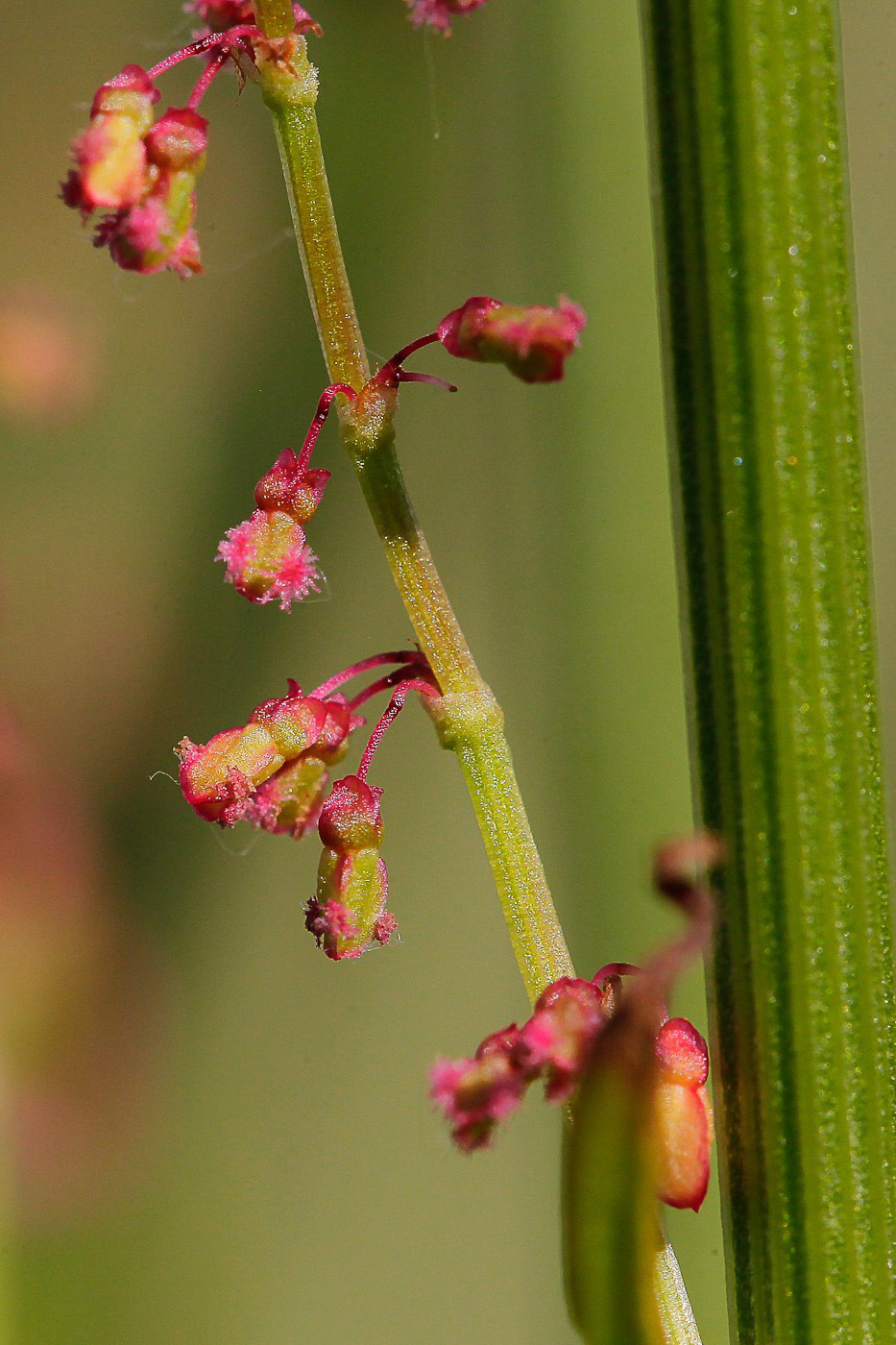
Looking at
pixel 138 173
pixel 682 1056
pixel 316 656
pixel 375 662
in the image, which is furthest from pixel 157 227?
pixel 316 656

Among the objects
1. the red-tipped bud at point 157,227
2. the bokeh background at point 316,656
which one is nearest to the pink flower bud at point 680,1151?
the red-tipped bud at point 157,227

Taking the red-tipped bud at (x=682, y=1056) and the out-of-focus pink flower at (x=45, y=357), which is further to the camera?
the out-of-focus pink flower at (x=45, y=357)

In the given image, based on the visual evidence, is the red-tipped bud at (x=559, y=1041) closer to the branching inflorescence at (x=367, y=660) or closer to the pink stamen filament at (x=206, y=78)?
the branching inflorescence at (x=367, y=660)

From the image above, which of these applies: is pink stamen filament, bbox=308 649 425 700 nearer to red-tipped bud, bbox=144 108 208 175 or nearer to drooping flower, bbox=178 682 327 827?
drooping flower, bbox=178 682 327 827

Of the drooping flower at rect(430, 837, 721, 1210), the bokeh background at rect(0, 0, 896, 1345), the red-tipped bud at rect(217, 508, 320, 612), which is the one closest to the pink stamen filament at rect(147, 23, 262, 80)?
the red-tipped bud at rect(217, 508, 320, 612)

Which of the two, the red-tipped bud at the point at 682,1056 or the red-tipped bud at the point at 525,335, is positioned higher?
the red-tipped bud at the point at 525,335

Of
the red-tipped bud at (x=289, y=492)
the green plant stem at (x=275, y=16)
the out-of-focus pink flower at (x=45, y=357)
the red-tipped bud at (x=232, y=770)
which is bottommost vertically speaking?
the red-tipped bud at (x=232, y=770)

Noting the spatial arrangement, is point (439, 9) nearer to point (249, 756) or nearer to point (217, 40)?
point (217, 40)

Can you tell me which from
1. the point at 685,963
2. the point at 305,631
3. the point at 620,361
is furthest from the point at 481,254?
the point at 685,963
